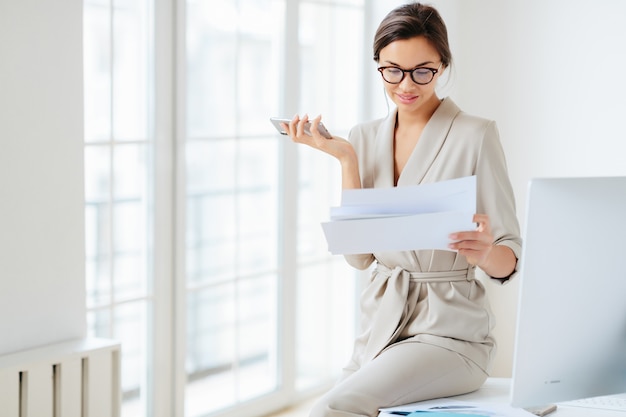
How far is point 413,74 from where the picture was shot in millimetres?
2211

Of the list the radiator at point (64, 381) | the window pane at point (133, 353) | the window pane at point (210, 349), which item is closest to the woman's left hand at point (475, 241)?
the radiator at point (64, 381)

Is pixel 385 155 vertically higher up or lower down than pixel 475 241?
higher up

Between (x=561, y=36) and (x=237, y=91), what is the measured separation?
5.79 ft

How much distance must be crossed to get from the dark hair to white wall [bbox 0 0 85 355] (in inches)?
41.1

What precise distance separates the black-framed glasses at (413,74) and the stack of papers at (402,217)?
18.9 inches

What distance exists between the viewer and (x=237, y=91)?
369 cm

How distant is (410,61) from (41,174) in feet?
3.91

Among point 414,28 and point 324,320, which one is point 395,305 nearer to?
point 414,28

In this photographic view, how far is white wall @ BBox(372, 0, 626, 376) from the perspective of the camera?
4.34m

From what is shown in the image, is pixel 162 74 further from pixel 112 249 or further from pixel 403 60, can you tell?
pixel 403 60

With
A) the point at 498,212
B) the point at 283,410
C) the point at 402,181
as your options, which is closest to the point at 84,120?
the point at 402,181

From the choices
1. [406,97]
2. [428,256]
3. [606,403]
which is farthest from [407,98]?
[606,403]

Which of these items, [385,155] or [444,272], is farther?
[385,155]

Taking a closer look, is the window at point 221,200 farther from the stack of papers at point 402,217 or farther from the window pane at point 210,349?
the stack of papers at point 402,217
